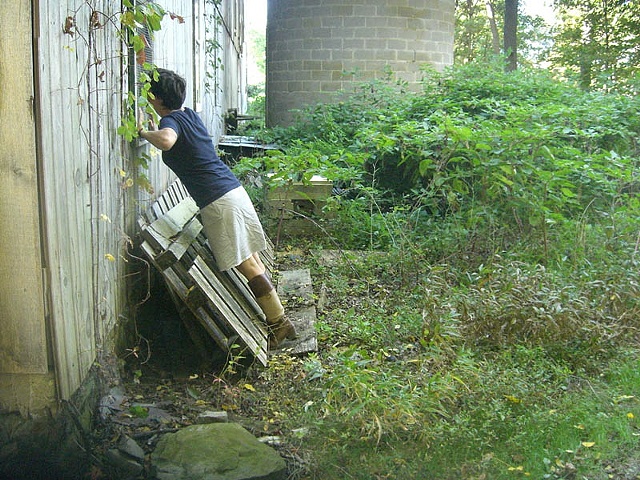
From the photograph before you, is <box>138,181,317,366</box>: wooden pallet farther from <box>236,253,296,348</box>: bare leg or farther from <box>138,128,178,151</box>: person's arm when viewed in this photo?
<box>138,128,178,151</box>: person's arm

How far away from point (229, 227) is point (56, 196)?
1975 millimetres

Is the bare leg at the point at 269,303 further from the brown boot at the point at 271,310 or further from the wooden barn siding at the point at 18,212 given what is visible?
the wooden barn siding at the point at 18,212

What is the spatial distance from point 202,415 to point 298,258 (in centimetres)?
389

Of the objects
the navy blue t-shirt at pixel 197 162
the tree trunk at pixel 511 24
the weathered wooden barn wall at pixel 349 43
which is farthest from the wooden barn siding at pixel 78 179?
the tree trunk at pixel 511 24

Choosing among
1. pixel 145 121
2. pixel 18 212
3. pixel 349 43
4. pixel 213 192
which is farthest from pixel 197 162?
pixel 349 43

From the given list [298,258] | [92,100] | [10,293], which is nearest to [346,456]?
[10,293]

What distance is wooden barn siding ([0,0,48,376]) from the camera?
9.02 feet

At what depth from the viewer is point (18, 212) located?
2.85m

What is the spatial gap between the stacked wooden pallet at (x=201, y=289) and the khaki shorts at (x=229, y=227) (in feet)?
0.55

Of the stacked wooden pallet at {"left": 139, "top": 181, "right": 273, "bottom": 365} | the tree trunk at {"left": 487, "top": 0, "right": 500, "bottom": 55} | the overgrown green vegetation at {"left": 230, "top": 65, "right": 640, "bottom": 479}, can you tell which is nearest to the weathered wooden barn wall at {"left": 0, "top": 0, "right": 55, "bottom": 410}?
the overgrown green vegetation at {"left": 230, "top": 65, "right": 640, "bottom": 479}

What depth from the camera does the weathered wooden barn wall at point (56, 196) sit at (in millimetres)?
2795

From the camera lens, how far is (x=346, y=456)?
3539 millimetres

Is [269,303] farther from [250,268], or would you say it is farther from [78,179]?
[78,179]

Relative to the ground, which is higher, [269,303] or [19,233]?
[19,233]
